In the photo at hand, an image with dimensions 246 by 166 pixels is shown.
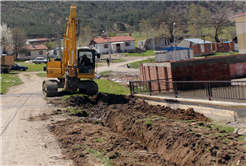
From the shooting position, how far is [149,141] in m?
9.21

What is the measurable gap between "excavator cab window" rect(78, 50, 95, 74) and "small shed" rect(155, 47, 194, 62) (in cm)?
2174

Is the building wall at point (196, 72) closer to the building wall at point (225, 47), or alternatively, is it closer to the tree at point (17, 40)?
the building wall at point (225, 47)

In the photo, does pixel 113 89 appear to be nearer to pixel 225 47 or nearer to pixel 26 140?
pixel 26 140

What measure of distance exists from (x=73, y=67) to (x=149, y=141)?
8811 mm

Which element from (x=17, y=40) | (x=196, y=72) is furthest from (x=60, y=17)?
(x=196, y=72)

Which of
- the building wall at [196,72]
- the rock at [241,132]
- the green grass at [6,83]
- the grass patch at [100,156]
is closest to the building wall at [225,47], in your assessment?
the green grass at [6,83]

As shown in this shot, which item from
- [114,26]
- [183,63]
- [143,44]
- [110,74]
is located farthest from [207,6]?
[183,63]

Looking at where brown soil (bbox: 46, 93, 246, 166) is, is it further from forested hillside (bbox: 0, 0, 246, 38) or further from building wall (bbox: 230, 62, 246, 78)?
forested hillside (bbox: 0, 0, 246, 38)

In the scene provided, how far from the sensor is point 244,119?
367 inches

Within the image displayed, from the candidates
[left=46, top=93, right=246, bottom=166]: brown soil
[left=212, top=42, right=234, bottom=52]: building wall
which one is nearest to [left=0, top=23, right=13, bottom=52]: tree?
[left=212, top=42, right=234, bottom=52]: building wall

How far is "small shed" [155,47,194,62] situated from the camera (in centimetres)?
3763

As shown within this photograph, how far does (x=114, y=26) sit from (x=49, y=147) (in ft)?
461

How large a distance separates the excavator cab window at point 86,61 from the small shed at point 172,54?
21739 mm

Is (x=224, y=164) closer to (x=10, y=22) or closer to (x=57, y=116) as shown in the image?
(x=57, y=116)
